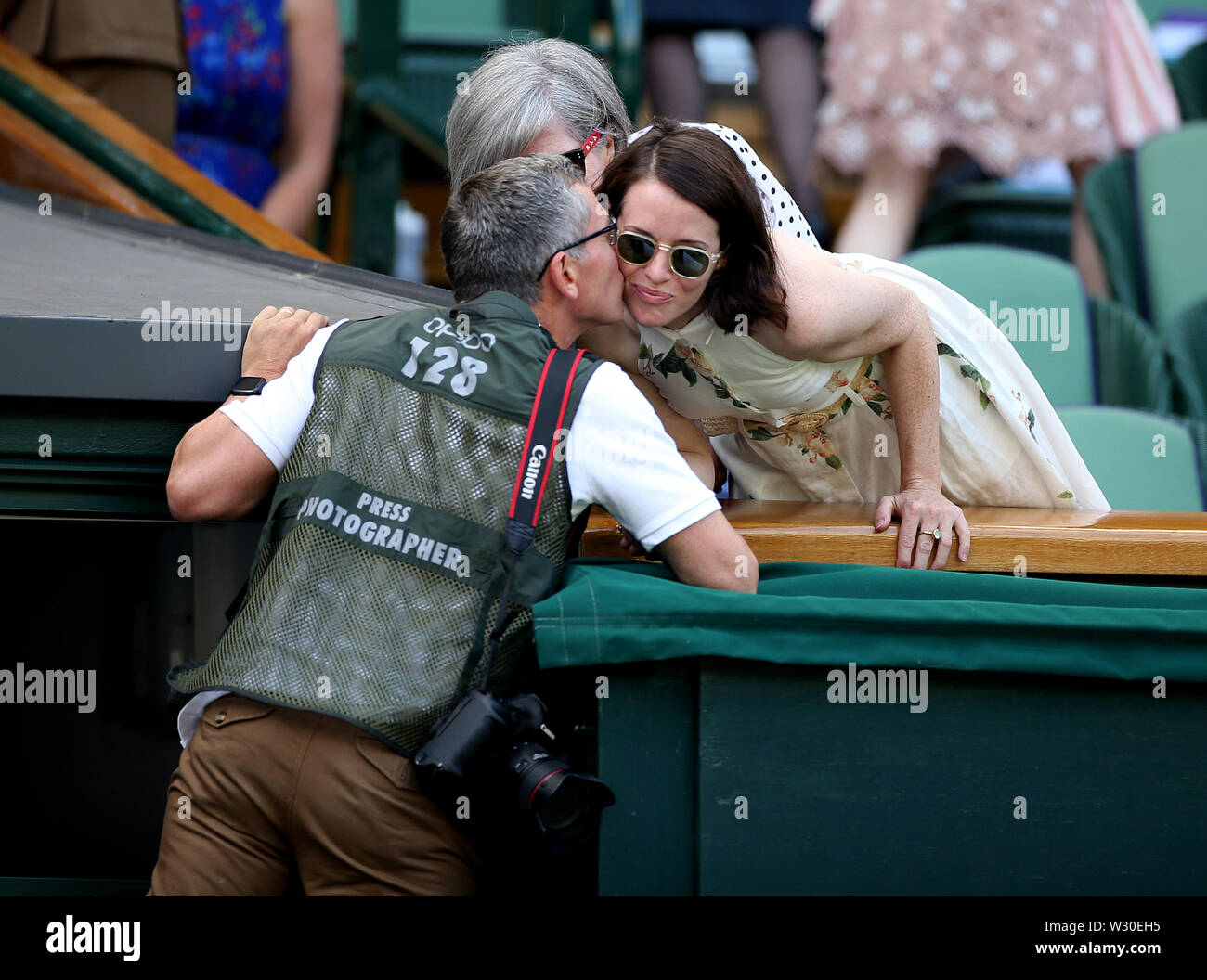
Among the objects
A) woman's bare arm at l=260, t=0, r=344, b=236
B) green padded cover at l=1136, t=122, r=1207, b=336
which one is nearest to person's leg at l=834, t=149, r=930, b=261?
green padded cover at l=1136, t=122, r=1207, b=336

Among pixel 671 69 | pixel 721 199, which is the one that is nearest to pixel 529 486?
pixel 721 199

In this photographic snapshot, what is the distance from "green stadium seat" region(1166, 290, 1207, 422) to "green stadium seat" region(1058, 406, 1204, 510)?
64 centimetres

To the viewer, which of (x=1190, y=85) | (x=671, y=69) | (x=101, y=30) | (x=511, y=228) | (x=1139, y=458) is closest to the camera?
(x=511, y=228)

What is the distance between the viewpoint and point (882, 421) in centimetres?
248

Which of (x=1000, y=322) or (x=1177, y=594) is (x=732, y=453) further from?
(x=1000, y=322)

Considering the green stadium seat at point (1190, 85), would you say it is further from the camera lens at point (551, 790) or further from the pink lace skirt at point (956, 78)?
the camera lens at point (551, 790)

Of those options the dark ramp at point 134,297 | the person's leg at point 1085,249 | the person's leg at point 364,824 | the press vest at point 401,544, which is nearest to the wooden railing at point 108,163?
the dark ramp at point 134,297

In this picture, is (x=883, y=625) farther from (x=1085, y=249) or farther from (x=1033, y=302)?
(x=1085, y=249)

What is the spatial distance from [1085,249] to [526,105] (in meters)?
3.21

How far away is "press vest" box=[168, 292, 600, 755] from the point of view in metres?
1.72

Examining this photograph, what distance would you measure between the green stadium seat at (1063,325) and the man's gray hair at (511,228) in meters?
2.63

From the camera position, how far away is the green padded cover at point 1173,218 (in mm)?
4812

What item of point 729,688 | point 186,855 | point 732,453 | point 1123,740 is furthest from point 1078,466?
point 186,855
